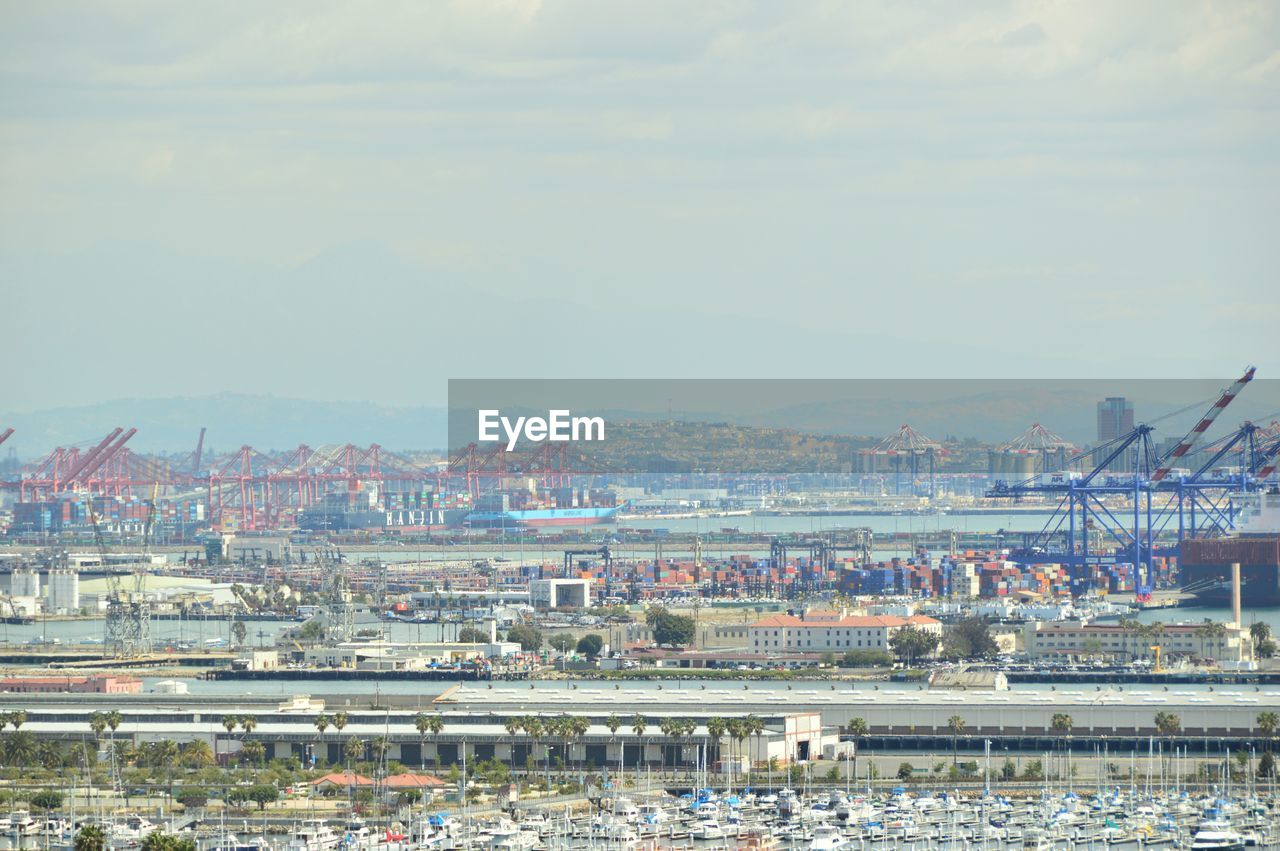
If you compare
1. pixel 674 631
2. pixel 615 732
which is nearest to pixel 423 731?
pixel 615 732

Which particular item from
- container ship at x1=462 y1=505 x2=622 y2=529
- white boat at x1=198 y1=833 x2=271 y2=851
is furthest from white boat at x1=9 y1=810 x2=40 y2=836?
container ship at x1=462 y1=505 x2=622 y2=529

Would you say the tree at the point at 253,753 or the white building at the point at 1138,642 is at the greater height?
the white building at the point at 1138,642

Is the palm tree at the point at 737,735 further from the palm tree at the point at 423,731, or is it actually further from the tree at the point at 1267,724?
the tree at the point at 1267,724

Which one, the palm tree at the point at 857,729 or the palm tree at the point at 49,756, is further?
the palm tree at the point at 857,729

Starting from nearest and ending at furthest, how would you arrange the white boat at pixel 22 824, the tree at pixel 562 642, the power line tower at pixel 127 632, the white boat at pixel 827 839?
1. the white boat at pixel 827 839
2. the white boat at pixel 22 824
3. the power line tower at pixel 127 632
4. the tree at pixel 562 642

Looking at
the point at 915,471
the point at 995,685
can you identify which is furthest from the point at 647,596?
the point at 915,471

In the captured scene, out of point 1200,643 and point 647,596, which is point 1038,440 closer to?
point 647,596

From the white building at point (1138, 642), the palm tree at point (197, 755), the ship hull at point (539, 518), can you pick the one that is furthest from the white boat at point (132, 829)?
the ship hull at point (539, 518)
